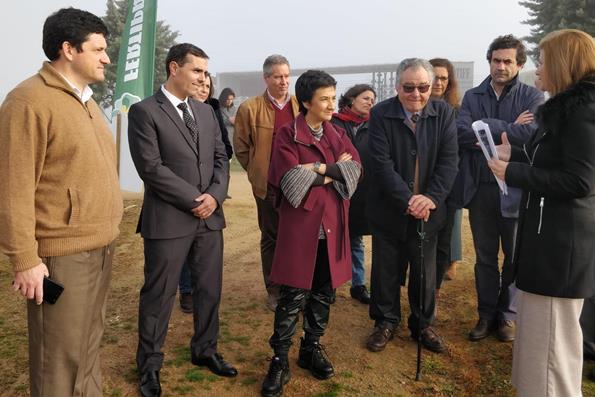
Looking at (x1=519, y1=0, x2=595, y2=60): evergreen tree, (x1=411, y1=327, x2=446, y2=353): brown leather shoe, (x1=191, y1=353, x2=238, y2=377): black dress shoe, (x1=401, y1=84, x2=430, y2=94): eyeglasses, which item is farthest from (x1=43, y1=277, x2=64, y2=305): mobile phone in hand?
(x1=519, y1=0, x2=595, y2=60): evergreen tree

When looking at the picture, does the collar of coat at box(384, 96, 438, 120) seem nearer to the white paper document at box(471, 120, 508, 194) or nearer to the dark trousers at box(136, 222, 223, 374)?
the white paper document at box(471, 120, 508, 194)

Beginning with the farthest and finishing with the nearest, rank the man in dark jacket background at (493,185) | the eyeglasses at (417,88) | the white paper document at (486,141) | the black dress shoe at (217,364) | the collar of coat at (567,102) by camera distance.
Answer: the man in dark jacket background at (493,185) < the eyeglasses at (417,88) < the black dress shoe at (217,364) < the white paper document at (486,141) < the collar of coat at (567,102)

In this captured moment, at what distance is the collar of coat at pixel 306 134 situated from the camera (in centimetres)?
321

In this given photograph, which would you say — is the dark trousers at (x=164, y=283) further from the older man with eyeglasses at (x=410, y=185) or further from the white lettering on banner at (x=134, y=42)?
the white lettering on banner at (x=134, y=42)

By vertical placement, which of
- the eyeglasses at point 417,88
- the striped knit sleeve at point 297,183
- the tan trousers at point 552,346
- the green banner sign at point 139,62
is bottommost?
the tan trousers at point 552,346

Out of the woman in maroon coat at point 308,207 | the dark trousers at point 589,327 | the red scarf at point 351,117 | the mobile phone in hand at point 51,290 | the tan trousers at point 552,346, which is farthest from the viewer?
the red scarf at point 351,117

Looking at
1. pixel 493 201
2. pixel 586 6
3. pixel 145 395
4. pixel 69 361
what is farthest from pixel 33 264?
pixel 586 6

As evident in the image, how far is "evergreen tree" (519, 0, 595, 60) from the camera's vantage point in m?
24.2

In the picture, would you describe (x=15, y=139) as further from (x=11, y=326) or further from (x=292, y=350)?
(x=11, y=326)

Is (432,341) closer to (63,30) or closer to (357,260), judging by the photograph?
(357,260)

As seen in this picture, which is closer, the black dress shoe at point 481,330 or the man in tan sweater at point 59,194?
the man in tan sweater at point 59,194

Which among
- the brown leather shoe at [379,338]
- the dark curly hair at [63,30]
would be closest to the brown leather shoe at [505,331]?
the brown leather shoe at [379,338]

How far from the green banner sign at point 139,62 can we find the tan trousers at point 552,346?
10.3 metres

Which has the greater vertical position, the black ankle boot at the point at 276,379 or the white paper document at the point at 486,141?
the white paper document at the point at 486,141
